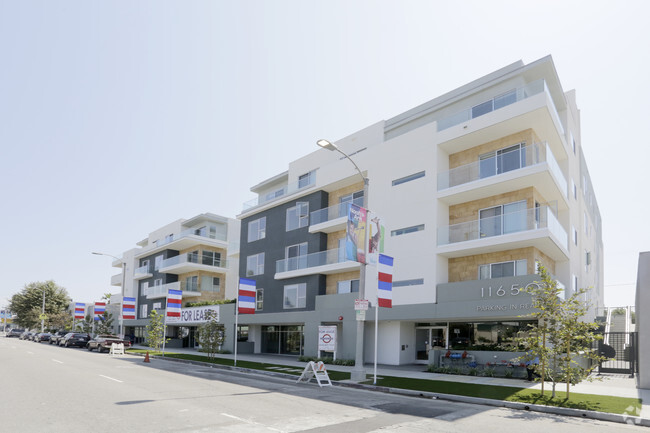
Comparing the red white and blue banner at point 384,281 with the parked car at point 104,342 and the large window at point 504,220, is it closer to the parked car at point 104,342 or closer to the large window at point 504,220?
the large window at point 504,220

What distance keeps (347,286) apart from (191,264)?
24338 millimetres

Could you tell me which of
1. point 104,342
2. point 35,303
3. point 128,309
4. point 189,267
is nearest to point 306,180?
point 104,342

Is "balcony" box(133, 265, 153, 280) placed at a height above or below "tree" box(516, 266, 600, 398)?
above

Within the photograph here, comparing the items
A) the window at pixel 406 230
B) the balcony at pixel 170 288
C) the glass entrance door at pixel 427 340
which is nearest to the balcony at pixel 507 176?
the window at pixel 406 230

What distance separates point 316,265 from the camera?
33.0m

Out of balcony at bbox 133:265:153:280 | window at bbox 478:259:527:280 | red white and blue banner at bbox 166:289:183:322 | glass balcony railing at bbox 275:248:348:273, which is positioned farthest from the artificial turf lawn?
balcony at bbox 133:265:153:280

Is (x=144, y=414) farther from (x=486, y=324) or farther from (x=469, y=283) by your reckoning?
(x=486, y=324)

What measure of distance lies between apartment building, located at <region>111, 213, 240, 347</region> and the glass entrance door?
77.9ft

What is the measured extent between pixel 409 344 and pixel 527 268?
828 centimetres

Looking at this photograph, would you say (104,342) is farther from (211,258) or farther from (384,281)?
(384,281)

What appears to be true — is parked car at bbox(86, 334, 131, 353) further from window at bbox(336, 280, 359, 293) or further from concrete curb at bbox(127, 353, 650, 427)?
concrete curb at bbox(127, 353, 650, 427)

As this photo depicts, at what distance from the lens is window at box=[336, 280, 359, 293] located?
1220 inches

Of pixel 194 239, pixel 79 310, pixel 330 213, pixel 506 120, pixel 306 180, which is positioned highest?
pixel 506 120

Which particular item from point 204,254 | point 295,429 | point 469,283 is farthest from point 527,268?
point 204,254
